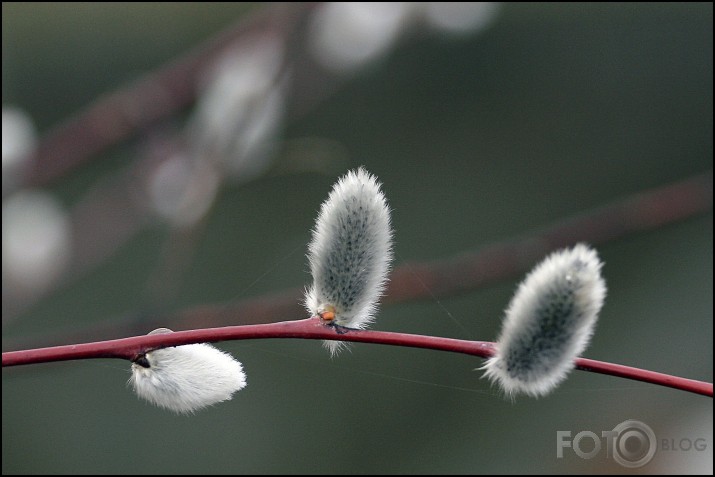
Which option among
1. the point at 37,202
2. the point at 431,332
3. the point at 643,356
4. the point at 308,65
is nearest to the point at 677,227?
the point at 643,356

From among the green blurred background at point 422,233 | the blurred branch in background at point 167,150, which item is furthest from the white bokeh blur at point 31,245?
the green blurred background at point 422,233

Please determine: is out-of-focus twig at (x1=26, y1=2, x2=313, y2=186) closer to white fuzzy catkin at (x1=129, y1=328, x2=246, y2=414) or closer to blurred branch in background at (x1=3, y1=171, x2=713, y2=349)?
blurred branch in background at (x1=3, y1=171, x2=713, y2=349)

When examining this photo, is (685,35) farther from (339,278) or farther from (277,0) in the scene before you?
(339,278)

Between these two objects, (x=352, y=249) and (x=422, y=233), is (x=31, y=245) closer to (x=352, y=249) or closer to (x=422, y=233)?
(x=352, y=249)

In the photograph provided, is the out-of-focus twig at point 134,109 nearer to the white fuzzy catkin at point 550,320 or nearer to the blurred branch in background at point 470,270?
the blurred branch in background at point 470,270

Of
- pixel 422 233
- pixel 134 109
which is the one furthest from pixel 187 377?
pixel 422 233

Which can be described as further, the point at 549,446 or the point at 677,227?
the point at 677,227
